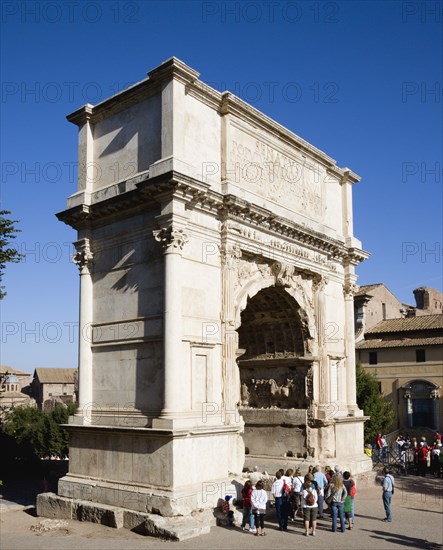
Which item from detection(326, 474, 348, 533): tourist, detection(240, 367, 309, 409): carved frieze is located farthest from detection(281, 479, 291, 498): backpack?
detection(240, 367, 309, 409): carved frieze

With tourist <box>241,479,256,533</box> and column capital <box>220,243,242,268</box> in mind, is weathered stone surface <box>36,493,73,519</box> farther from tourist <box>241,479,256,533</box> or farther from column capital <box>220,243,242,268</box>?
column capital <box>220,243,242,268</box>

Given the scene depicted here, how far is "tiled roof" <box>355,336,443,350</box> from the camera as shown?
37.0 meters

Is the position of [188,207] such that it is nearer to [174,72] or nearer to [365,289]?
[174,72]

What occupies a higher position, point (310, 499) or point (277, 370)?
point (277, 370)

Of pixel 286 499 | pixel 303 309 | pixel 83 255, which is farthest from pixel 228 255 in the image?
pixel 286 499

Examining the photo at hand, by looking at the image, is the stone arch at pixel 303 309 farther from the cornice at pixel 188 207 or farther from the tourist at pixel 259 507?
the tourist at pixel 259 507

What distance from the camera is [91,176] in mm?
16938

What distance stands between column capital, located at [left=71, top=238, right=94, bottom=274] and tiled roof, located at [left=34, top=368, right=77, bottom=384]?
188 ft

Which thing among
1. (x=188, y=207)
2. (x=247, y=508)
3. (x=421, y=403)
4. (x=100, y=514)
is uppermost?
(x=188, y=207)

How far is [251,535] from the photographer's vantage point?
43.0 ft

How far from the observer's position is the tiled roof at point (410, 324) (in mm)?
37906

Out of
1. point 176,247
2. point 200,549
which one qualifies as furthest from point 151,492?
point 176,247

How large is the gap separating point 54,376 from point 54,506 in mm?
59203

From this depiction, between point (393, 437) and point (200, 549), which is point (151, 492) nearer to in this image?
point (200, 549)
